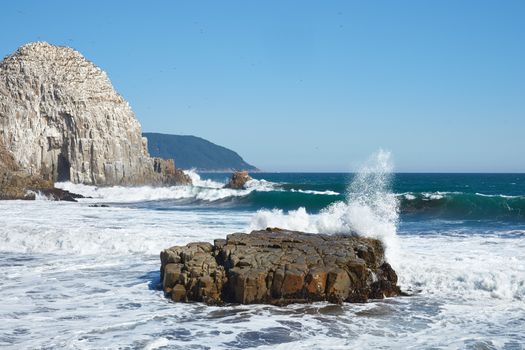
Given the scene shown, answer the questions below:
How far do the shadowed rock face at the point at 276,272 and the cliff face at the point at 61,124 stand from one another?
4218 centimetres

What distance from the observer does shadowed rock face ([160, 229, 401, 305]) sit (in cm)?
1095

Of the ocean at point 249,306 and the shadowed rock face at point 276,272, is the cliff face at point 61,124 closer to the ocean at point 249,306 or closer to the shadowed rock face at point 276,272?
the ocean at point 249,306

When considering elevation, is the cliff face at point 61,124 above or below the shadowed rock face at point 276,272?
above

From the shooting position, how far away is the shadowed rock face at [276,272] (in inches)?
431

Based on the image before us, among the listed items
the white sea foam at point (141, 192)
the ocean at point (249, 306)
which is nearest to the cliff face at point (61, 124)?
the white sea foam at point (141, 192)

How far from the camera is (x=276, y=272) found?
11023 millimetres

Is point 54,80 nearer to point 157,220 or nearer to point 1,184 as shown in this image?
point 1,184

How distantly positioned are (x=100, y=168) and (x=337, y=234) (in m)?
42.4

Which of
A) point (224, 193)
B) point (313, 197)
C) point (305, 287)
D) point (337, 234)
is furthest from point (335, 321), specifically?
point (224, 193)

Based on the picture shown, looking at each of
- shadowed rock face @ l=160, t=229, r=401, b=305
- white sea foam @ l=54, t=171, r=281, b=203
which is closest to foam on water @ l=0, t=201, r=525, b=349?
shadowed rock face @ l=160, t=229, r=401, b=305

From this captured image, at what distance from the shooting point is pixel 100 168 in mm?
53500

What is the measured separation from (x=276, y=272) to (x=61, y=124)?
46.4 m

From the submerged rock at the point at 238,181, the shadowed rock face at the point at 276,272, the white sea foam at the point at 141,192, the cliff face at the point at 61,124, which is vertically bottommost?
the shadowed rock face at the point at 276,272

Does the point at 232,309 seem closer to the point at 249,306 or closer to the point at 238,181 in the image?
the point at 249,306
